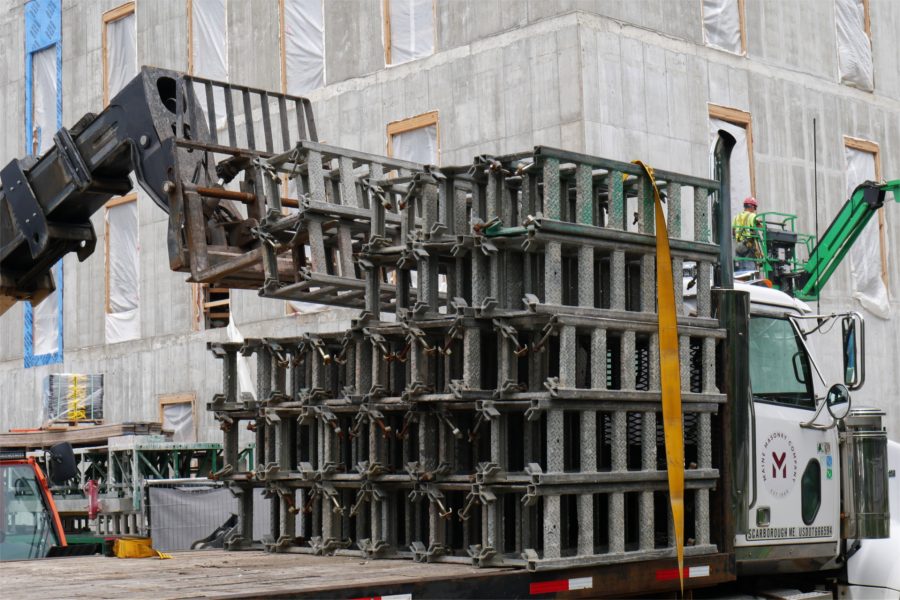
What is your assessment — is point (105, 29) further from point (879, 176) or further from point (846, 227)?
point (879, 176)

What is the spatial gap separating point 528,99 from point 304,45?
601cm

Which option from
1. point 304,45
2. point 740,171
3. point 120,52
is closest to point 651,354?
point 740,171

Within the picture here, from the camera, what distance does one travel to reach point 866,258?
86.8 feet

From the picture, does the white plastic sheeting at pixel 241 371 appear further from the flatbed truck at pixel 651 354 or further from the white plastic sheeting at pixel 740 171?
the white plastic sheeting at pixel 740 171

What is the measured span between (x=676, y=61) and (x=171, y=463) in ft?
35.7

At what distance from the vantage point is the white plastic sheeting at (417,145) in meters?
23.2

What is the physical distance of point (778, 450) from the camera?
8508 mm

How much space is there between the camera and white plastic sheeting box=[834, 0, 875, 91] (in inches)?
1035

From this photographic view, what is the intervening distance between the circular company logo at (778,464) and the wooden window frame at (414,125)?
48.7ft

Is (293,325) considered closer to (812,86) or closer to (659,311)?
(812,86)

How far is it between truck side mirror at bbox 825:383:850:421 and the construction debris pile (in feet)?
3.00

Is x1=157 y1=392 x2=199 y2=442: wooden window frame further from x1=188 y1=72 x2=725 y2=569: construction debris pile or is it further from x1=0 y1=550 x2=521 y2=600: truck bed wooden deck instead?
x1=0 y1=550 x2=521 y2=600: truck bed wooden deck

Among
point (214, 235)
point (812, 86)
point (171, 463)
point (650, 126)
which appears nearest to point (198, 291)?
point (171, 463)

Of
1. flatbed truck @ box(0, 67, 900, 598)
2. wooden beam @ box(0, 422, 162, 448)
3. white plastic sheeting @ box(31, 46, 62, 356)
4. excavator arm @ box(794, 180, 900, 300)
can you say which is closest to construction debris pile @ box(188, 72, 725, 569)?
flatbed truck @ box(0, 67, 900, 598)
